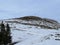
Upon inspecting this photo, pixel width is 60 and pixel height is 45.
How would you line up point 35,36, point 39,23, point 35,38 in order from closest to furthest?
point 35,38 < point 35,36 < point 39,23

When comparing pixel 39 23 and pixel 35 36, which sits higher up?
pixel 39 23

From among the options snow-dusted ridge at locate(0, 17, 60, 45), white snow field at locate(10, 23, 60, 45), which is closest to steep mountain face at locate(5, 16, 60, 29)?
snow-dusted ridge at locate(0, 17, 60, 45)

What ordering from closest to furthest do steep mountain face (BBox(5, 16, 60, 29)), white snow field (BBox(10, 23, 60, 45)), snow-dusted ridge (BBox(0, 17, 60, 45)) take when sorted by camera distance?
white snow field (BBox(10, 23, 60, 45)), snow-dusted ridge (BBox(0, 17, 60, 45)), steep mountain face (BBox(5, 16, 60, 29))

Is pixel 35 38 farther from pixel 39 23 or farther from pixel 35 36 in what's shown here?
pixel 39 23

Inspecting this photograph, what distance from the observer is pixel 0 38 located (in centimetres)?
1370

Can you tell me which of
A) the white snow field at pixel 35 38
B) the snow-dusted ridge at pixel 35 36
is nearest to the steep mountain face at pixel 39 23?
the snow-dusted ridge at pixel 35 36

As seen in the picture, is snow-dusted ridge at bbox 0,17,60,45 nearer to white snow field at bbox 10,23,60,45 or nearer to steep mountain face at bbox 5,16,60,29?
white snow field at bbox 10,23,60,45

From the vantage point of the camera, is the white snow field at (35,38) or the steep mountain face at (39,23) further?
the steep mountain face at (39,23)

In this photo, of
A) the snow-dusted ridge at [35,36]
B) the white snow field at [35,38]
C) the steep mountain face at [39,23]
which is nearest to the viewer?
the white snow field at [35,38]

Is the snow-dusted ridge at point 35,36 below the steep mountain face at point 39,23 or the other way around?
below

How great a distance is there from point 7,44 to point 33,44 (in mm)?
4365

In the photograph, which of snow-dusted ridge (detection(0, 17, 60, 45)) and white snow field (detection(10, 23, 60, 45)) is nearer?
white snow field (detection(10, 23, 60, 45))

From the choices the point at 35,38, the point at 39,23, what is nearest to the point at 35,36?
the point at 35,38

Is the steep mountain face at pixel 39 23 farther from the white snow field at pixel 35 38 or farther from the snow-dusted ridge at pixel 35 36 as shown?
Result: the white snow field at pixel 35 38
